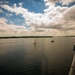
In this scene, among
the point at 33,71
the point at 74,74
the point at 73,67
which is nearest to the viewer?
the point at 74,74

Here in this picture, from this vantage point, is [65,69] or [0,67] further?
[0,67]

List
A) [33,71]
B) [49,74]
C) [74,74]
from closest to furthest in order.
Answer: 1. [74,74]
2. [49,74]
3. [33,71]

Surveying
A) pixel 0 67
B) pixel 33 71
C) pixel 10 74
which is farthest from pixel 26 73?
pixel 0 67

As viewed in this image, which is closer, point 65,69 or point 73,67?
point 73,67

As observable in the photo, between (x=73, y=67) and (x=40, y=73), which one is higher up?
(x=73, y=67)

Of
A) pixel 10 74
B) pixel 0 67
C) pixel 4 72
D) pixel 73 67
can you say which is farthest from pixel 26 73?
pixel 73 67

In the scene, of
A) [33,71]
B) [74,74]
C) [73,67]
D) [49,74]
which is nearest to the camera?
[74,74]

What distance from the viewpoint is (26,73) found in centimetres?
1916

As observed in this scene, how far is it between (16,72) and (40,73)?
151 inches

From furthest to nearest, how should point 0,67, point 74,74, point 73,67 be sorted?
1. point 0,67
2. point 73,67
3. point 74,74

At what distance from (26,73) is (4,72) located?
12.7 ft

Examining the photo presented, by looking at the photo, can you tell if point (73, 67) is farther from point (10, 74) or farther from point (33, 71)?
point (10, 74)

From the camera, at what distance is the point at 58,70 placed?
19.4 meters

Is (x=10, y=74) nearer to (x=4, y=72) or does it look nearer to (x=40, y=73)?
(x=4, y=72)
